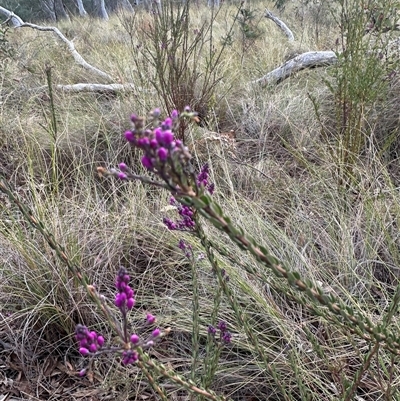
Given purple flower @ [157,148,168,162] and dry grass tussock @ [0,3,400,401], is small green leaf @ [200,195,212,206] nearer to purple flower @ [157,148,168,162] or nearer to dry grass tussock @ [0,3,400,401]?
purple flower @ [157,148,168,162]

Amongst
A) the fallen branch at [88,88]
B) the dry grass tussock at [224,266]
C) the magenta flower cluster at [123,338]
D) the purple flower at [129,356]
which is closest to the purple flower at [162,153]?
the magenta flower cluster at [123,338]

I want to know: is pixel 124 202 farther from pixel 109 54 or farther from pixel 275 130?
pixel 109 54

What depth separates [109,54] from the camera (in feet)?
18.5

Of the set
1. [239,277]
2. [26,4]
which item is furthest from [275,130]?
[26,4]

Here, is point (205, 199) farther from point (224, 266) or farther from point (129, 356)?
point (224, 266)

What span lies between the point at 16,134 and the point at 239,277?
2.36 meters

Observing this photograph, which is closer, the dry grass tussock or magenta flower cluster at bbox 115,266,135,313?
magenta flower cluster at bbox 115,266,135,313

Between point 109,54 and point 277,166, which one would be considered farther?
point 109,54

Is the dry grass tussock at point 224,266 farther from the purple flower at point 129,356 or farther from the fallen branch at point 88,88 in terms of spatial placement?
the fallen branch at point 88,88

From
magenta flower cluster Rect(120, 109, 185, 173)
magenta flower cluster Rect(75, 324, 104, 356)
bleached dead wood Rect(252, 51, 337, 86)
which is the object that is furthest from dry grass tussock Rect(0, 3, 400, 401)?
bleached dead wood Rect(252, 51, 337, 86)

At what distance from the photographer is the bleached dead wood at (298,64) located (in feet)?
13.3

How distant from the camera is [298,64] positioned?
4.09 m

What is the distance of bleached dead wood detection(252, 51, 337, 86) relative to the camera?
4039mm

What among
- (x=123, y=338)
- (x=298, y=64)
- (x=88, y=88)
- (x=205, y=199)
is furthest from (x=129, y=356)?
(x=88, y=88)
